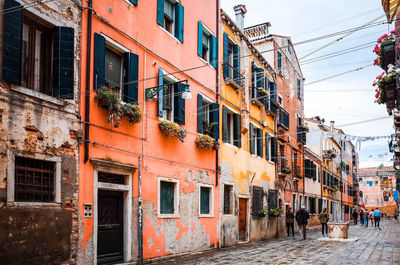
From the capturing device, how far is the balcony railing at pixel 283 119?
2458cm

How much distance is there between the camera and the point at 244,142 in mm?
18812

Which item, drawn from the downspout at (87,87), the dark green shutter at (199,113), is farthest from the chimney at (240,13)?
the downspout at (87,87)

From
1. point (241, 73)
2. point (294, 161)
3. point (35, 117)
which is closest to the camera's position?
point (35, 117)

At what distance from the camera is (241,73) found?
19016 millimetres

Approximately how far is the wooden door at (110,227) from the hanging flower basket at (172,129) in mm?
2448

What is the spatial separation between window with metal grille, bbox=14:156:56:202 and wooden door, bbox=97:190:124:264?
186 centimetres

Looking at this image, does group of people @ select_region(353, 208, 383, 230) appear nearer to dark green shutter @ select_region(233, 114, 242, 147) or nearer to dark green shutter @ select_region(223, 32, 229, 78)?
dark green shutter @ select_region(233, 114, 242, 147)

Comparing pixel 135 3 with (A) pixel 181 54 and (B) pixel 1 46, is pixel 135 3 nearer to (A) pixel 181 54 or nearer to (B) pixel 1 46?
(A) pixel 181 54

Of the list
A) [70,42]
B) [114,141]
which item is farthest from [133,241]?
[70,42]

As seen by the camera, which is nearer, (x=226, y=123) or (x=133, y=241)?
(x=133, y=241)

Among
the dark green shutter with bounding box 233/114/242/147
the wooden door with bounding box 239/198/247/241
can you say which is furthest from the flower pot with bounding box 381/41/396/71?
the wooden door with bounding box 239/198/247/241

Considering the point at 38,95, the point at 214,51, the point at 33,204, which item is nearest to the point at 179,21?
the point at 214,51

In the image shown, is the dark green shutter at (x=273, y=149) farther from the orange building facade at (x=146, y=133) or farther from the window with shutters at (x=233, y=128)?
the orange building facade at (x=146, y=133)

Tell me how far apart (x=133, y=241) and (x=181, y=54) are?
626 centimetres
